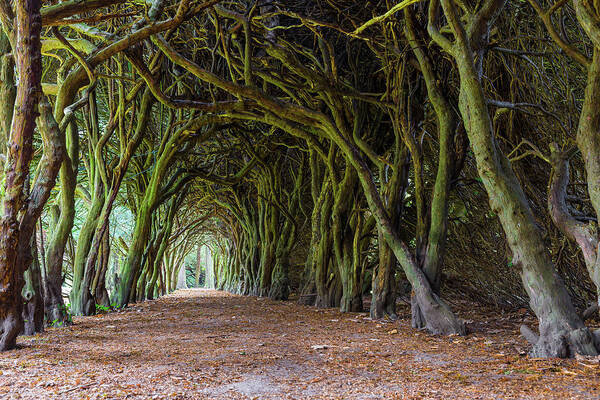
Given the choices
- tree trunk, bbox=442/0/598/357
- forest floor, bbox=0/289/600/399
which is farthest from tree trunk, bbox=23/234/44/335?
tree trunk, bbox=442/0/598/357

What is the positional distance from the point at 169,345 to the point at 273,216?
749cm

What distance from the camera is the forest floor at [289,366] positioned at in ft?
7.81

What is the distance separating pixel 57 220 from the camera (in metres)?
6.21

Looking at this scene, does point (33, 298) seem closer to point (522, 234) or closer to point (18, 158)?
point (18, 158)

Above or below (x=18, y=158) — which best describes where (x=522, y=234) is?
below

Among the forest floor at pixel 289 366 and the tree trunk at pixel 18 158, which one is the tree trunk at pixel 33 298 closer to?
the forest floor at pixel 289 366

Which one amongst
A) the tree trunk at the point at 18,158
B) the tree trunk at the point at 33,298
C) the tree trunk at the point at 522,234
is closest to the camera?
the tree trunk at the point at 522,234

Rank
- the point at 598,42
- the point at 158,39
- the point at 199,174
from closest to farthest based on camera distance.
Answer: the point at 598,42 < the point at 158,39 < the point at 199,174

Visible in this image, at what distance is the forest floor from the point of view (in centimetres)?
238

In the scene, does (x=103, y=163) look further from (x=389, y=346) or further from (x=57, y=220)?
(x=389, y=346)

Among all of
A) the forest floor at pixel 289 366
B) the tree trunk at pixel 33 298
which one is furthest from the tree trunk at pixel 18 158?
the tree trunk at pixel 33 298

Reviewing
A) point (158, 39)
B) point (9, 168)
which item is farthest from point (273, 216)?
point (9, 168)

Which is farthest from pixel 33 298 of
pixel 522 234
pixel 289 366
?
pixel 522 234

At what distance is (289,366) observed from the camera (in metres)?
3.13
